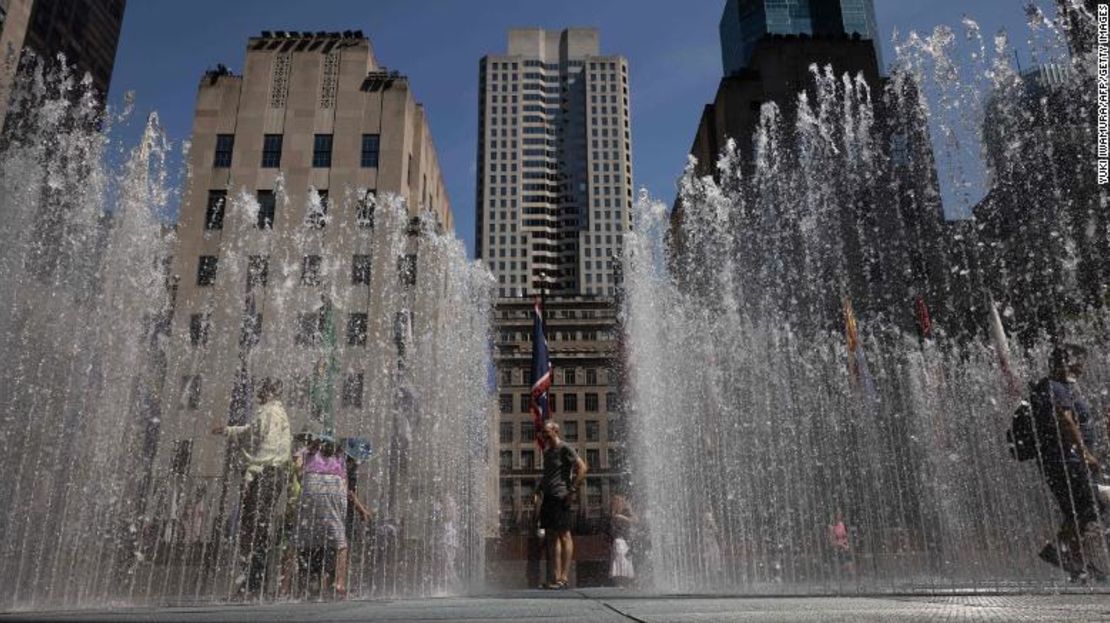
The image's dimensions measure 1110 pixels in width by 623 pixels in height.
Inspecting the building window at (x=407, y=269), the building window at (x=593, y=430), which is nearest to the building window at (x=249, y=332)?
the building window at (x=407, y=269)

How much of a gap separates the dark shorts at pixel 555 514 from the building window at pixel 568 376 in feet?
237

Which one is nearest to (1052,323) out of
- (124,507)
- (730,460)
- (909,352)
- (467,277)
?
(909,352)

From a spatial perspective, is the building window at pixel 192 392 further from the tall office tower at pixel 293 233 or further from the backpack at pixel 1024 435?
the backpack at pixel 1024 435

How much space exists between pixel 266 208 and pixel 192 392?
8.90 metres

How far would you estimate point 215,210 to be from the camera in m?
31.9

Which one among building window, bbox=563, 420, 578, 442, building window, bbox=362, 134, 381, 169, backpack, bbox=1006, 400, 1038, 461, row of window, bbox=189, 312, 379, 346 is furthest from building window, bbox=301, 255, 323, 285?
building window, bbox=563, 420, 578, 442

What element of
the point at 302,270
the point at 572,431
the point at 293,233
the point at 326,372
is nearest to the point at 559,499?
the point at 326,372

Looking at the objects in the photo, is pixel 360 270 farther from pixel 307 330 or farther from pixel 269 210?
pixel 269 210

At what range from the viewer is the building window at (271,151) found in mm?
32969

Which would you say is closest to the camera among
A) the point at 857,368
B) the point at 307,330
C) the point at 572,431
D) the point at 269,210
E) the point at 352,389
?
the point at 857,368

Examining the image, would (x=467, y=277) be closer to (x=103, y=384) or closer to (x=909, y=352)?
(x=103, y=384)

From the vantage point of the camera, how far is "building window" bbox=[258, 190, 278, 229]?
1261 inches

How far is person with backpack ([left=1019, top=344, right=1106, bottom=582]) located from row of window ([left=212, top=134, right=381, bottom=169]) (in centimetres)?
2948

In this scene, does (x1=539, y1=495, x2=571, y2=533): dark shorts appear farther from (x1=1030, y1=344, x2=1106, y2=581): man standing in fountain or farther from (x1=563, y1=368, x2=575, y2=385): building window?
(x1=563, y1=368, x2=575, y2=385): building window
